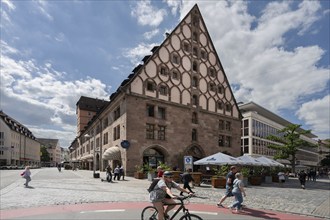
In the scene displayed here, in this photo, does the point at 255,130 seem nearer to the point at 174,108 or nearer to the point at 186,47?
the point at 186,47

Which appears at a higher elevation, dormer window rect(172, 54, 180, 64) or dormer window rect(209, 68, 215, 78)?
dormer window rect(172, 54, 180, 64)

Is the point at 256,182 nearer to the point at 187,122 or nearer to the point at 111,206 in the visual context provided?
the point at 187,122

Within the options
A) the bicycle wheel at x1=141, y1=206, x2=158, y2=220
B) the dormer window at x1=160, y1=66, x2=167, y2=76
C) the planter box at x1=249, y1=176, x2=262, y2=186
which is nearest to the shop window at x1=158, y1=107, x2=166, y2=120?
the dormer window at x1=160, y1=66, x2=167, y2=76

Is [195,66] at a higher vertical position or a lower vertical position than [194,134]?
higher

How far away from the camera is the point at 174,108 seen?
119 feet

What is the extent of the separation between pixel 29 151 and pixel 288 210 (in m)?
111

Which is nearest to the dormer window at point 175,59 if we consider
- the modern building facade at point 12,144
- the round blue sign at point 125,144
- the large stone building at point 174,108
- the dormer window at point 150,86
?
the large stone building at point 174,108

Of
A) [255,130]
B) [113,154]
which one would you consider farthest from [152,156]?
[255,130]

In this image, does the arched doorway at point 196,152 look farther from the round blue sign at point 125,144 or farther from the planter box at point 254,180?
the planter box at point 254,180

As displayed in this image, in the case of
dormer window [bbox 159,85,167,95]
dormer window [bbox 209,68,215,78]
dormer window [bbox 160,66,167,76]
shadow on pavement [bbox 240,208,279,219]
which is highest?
dormer window [bbox 209,68,215,78]

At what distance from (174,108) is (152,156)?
250 inches

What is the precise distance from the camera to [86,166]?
6588 centimetres

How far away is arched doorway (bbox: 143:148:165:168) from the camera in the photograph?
33.5m

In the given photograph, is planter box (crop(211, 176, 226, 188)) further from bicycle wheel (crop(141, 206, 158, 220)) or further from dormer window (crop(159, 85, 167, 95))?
dormer window (crop(159, 85, 167, 95))
